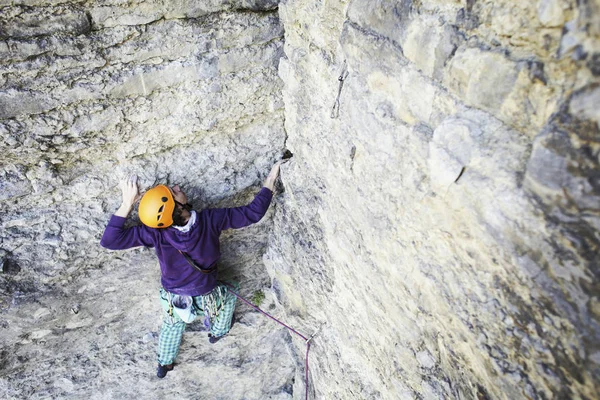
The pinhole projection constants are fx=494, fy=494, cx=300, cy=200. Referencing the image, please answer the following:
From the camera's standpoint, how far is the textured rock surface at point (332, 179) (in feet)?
4.17

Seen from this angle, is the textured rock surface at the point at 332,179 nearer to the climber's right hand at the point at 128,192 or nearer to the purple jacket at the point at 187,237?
the climber's right hand at the point at 128,192

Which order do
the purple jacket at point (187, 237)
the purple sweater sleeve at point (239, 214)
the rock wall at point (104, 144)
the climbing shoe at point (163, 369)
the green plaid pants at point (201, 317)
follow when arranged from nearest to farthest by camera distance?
the rock wall at point (104, 144)
the purple jacket at point (187, 237)
the purple sweater sleeve at point (239, 214)
the green plaid pants at point (201, 317)
the climbing shoe at point (163, 369)

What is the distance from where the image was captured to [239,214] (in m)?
2.95

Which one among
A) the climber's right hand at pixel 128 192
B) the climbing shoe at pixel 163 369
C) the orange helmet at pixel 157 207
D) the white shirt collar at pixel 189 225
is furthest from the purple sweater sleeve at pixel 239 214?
the climbing shoe at pixel 163 369

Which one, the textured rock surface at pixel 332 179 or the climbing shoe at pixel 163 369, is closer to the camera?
the textured rock surface at pixel 332 179

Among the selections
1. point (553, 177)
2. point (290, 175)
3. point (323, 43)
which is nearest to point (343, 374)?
point (290, 175)

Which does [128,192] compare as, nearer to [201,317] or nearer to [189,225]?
[189,225]

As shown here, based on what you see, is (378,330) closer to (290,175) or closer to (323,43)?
(290,175)

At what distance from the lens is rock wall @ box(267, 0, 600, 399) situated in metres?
1.18

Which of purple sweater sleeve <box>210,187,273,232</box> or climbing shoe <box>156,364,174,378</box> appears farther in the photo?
climbing shoe <box>156,364,174,378</box>

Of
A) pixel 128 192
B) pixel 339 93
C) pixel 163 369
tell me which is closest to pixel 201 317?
pixel 163 369

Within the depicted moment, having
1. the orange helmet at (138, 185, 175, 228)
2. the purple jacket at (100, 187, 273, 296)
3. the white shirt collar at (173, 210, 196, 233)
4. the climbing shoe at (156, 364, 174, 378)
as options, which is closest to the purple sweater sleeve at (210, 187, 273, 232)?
the purple jacket at (100, 187, 273, 296)

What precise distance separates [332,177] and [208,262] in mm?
1103

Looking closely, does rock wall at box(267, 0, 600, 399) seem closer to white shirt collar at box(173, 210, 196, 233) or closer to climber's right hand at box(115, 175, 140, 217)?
white shirt collar at box(173, 210, 196, 233)
